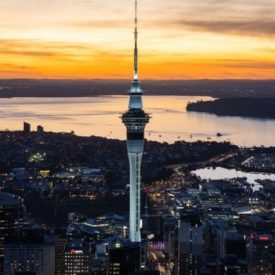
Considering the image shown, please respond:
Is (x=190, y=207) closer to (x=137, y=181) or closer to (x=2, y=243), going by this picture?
(x=137, y=181)

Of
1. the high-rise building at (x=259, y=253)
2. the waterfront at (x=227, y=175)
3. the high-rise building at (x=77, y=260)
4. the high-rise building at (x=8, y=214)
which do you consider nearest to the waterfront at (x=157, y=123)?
the waterfront at (x=227, y=175)

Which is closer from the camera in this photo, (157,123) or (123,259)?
(123,259)

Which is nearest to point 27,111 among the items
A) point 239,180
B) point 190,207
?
point 239,180

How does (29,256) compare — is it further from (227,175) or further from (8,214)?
(227,175)

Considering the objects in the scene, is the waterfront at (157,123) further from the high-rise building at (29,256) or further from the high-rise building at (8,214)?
the high-rise building at (29,256)

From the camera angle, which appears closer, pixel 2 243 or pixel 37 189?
pixel 2 243

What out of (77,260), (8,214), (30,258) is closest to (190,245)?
(77,260)
